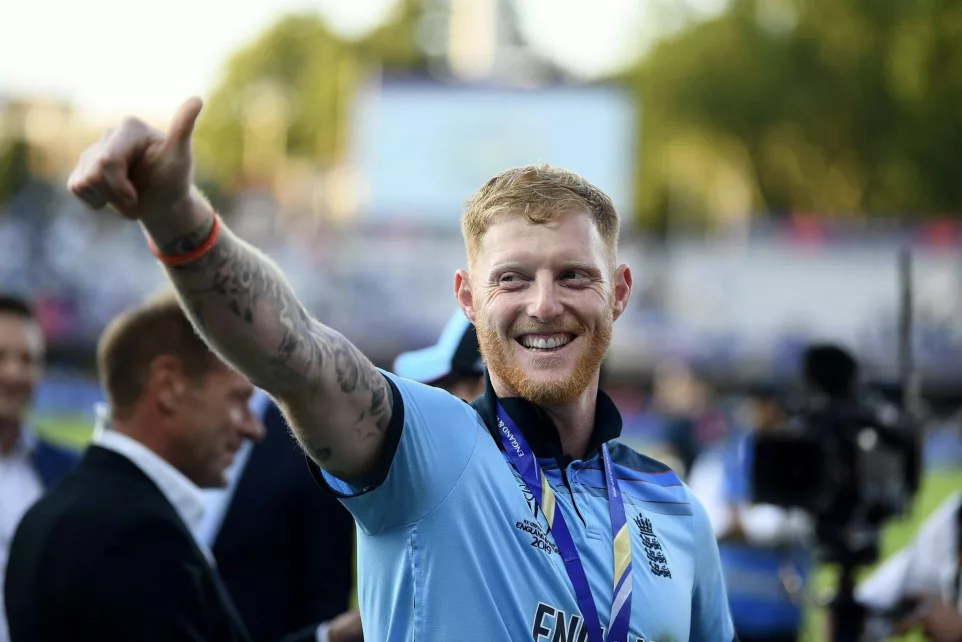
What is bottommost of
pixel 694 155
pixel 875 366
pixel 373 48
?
pixel 875 366

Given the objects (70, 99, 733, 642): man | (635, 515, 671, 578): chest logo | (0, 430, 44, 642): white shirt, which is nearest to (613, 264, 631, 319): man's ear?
(70, 99, 733, 642): man

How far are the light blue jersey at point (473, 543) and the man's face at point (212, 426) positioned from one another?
1231 mm

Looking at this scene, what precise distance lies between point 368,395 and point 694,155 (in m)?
47.4

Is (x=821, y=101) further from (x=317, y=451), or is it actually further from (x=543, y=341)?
(x=317, y=451)

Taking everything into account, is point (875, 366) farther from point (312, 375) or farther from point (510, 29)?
point (312, 375)

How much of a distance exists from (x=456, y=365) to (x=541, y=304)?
3.59 feet

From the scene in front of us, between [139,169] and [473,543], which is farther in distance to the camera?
[473,543]

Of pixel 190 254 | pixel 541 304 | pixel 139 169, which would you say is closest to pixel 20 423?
A: pixel 541 304

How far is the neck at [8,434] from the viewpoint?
5.20m

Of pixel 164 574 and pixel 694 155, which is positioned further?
pixel 694 155

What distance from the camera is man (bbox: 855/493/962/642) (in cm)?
446

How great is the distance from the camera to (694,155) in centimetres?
4853

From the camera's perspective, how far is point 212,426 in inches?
140

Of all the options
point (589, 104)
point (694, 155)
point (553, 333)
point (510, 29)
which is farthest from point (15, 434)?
point (694, 155)
